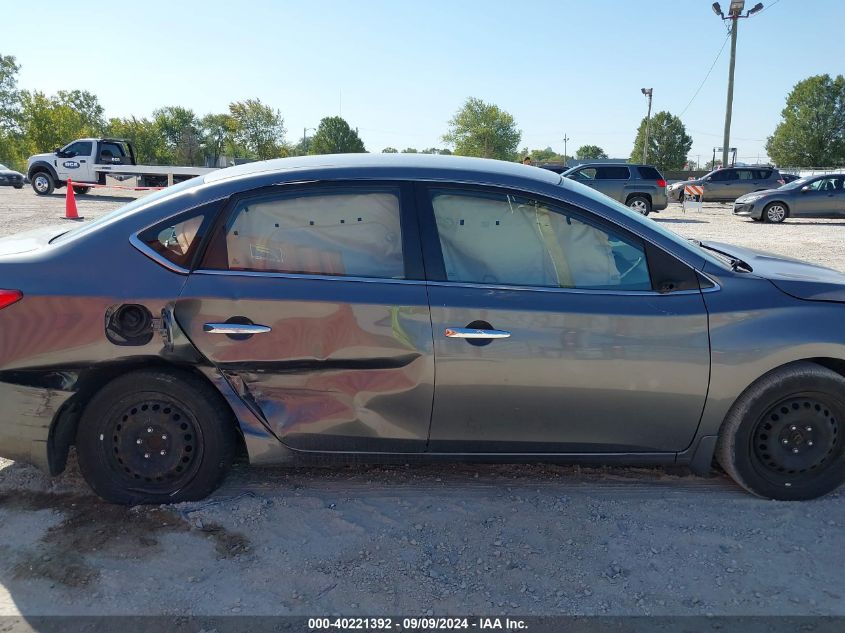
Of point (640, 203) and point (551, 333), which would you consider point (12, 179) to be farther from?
point (551, 333)

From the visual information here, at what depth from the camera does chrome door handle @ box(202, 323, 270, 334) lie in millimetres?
3012

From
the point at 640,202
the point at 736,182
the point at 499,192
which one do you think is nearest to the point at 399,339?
the point at 499,192

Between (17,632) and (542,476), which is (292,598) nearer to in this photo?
(17,632)

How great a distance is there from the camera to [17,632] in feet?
7.81

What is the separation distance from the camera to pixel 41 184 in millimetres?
23984

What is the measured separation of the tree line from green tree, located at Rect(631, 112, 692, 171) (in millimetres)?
139

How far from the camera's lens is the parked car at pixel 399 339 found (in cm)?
301

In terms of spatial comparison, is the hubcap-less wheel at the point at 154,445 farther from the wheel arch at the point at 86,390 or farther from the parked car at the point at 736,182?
the parked car at the point at 736,182

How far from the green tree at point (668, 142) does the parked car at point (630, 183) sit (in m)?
74.4

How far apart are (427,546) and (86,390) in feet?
5.78

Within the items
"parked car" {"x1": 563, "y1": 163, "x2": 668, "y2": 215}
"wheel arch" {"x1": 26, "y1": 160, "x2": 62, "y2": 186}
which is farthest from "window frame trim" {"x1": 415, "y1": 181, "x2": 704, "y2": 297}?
"wheel arch" {"x1": 26, "y1": 160, "x2": 62, "y2": 186}

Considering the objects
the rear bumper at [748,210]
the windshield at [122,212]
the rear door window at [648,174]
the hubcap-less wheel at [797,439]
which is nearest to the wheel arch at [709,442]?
the hubcap-less wheel at [797,439]

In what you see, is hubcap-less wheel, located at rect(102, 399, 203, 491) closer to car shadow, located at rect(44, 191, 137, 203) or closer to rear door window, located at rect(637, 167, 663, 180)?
rear door window, located at rect(637, 167, 663, 180)

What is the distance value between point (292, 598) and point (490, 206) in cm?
197
